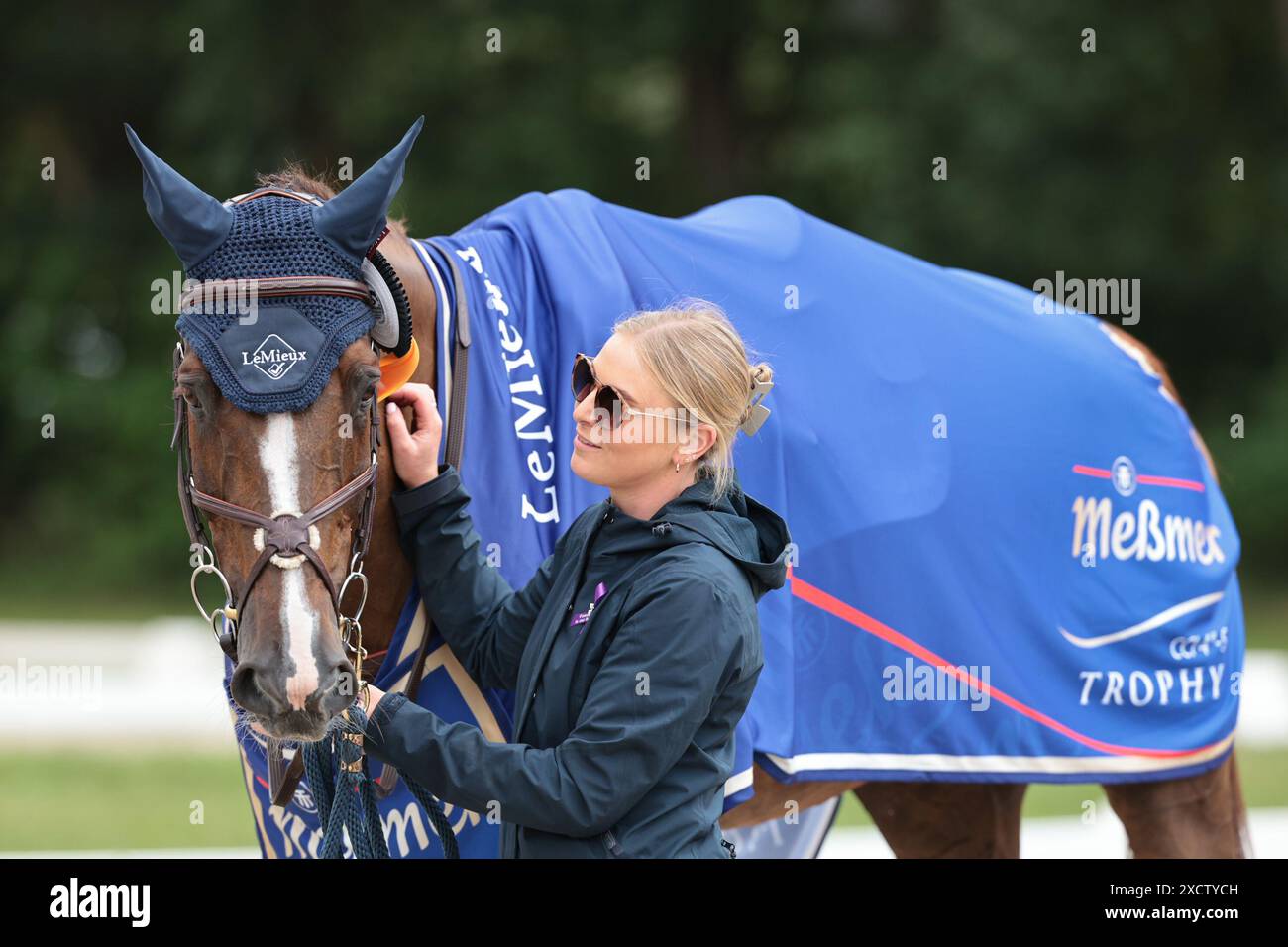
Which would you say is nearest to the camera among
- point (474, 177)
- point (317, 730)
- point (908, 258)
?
point (317, 730)

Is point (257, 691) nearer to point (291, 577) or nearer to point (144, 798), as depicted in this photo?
point (291, 577)

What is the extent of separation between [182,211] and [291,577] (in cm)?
58

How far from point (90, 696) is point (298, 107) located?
6968mm

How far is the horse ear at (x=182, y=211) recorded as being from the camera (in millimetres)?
2213

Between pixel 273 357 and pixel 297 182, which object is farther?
pixel 297 182

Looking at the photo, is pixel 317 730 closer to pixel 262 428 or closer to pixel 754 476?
pixel 262 428

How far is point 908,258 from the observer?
3.76 m

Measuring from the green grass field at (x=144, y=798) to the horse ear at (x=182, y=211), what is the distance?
4.36 m

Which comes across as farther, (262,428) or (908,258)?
(908,258)

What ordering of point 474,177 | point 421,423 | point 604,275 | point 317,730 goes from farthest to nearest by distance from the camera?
point 474,177, point 604,275, point 421,423, point 317,730

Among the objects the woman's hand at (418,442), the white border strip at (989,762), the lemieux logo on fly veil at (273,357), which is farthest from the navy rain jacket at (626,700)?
the white border strip at (989,762)

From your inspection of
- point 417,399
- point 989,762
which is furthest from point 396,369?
point 989,762

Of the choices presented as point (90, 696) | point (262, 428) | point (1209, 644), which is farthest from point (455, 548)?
point (90, 696)

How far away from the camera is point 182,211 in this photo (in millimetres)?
2229
